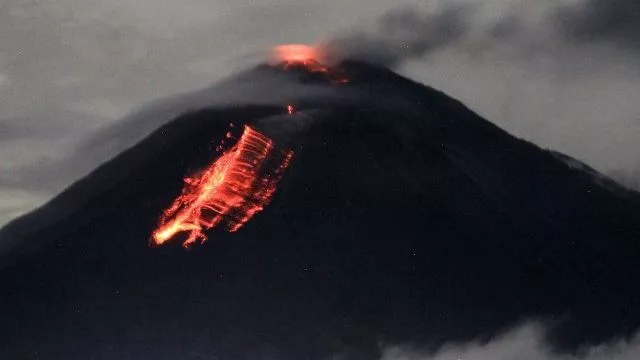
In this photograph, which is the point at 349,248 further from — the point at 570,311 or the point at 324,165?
the point at 570,311

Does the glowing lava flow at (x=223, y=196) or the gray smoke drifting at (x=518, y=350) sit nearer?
the gray smoke drifting at (x=518, y=350)

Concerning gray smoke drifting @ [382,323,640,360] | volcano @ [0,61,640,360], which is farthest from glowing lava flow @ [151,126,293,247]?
gray smoke drifting @ [382,323,640,360]

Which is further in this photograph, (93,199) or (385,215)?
(385,215)

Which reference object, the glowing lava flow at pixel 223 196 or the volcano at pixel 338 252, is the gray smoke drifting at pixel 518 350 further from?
the glowing lava flow at pixel 223 196

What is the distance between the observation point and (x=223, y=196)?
37.0 m

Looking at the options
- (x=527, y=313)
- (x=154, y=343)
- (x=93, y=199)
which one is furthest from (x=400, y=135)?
(x=154, y=343)

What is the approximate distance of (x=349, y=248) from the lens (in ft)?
126

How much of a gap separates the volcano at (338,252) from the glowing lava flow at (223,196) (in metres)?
0.58

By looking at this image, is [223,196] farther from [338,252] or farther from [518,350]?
[518,350]

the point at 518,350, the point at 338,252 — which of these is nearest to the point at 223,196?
the point at 338,252

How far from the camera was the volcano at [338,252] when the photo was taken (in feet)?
106

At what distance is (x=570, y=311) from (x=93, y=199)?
23.5m

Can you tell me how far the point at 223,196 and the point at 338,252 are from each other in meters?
5.94

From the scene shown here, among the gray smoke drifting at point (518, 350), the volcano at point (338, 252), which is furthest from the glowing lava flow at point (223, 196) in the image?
the gray smoke drifting at point (518, 350)
